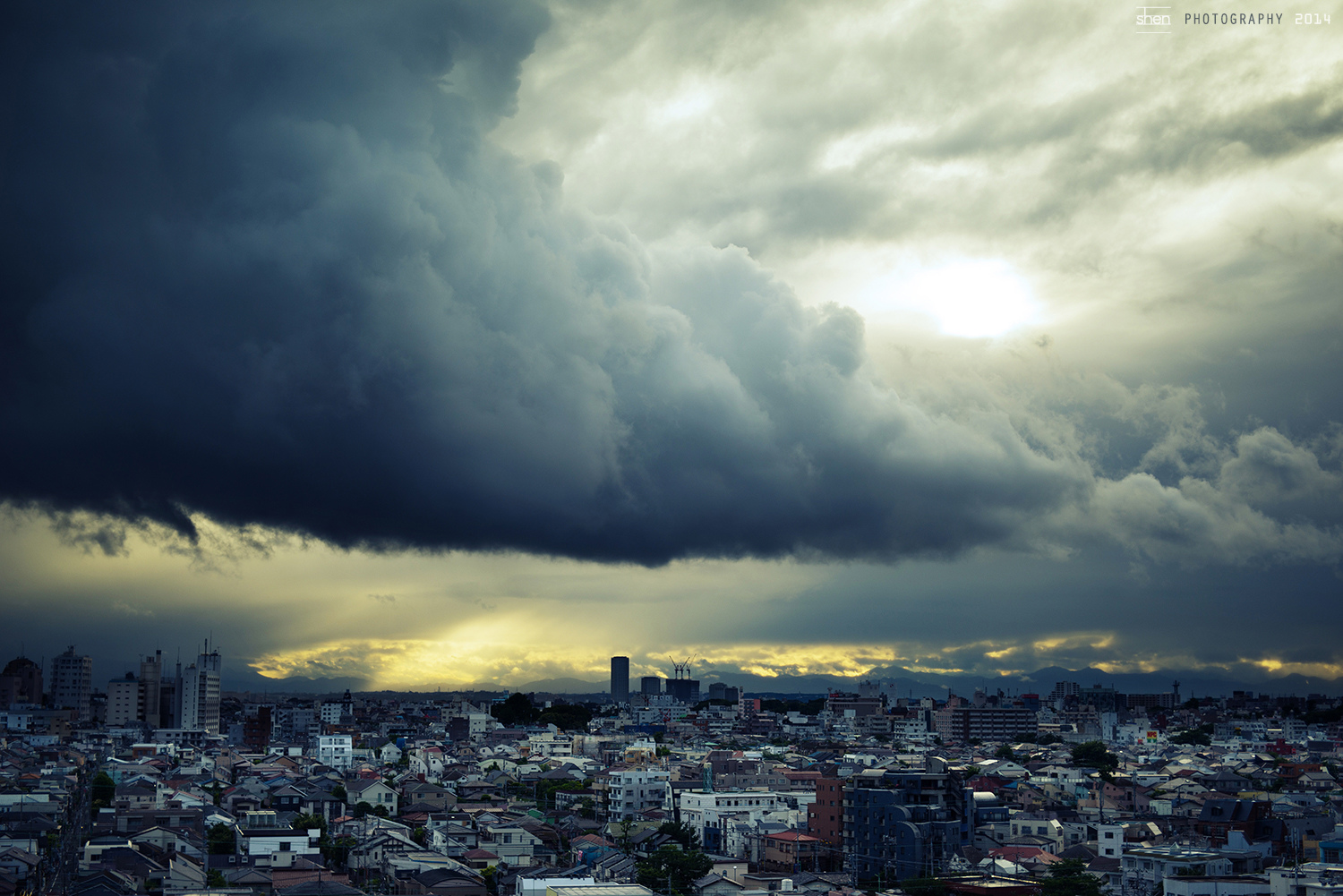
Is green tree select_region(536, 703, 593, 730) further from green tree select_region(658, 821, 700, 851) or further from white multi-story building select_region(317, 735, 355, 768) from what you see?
green tree select_region(658, 821, 700, 851)

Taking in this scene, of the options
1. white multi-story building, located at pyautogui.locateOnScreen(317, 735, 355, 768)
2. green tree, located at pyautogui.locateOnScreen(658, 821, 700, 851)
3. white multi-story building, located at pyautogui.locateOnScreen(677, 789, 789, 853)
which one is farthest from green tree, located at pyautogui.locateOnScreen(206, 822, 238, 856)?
white multi-story building, located at pyautogui.locateOnScreen(317, 735, 355, 768)

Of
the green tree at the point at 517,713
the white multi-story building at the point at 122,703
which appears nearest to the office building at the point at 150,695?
the white multi-story building at the point at 122,703

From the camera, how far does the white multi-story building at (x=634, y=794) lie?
229 feet

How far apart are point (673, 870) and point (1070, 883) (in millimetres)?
14392

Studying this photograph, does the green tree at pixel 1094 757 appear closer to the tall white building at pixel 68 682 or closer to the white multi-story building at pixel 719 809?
the white multi-story building at pixel 719 809

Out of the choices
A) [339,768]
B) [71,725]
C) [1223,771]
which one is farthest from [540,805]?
[71,725]

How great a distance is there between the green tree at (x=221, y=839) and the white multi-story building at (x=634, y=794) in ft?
73.6

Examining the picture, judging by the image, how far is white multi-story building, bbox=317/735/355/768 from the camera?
9944cm

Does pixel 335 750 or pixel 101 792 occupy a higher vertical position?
pixel 101 792

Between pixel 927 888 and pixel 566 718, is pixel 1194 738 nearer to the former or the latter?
pixel 566 718

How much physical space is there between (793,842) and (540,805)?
84.6ft

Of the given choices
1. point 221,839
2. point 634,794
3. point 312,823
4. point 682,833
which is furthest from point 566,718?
point 221,839

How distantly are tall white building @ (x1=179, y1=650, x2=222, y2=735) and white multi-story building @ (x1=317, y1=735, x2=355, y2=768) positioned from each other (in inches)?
2168

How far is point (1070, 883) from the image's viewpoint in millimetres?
41750
